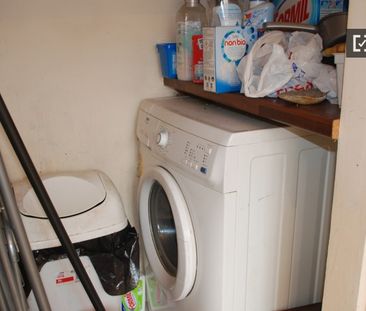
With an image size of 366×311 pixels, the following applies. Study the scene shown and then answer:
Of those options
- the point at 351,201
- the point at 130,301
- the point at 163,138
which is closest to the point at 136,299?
the point at 130,301

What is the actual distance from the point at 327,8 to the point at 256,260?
2.46 feet

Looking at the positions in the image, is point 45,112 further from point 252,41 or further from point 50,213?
point 252,41

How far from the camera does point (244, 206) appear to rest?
1.06 meters

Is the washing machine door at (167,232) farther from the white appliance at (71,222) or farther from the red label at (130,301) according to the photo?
the red label at (130,301)

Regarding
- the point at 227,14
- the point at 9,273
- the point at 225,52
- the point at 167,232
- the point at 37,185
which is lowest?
the point at 167,232

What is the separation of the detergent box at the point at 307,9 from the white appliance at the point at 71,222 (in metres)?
0.86

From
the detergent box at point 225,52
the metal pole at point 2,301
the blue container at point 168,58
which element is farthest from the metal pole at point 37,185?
the blue container at point 168,58

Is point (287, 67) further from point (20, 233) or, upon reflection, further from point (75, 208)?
point (75, 208)

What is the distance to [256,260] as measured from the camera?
44.9 inches

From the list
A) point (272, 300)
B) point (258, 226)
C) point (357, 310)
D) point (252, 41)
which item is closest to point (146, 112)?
point (252, 41)

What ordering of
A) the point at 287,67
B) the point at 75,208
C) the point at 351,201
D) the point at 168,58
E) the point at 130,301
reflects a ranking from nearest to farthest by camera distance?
the point at 351,201 → the point at 287,67 → the point at 75,208 → the point at 168,58 → the point at 130,301

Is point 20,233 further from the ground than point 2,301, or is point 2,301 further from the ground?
point 20,233

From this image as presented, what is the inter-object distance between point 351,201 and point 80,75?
46.0 inches

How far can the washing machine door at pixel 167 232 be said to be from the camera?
1199 mm
